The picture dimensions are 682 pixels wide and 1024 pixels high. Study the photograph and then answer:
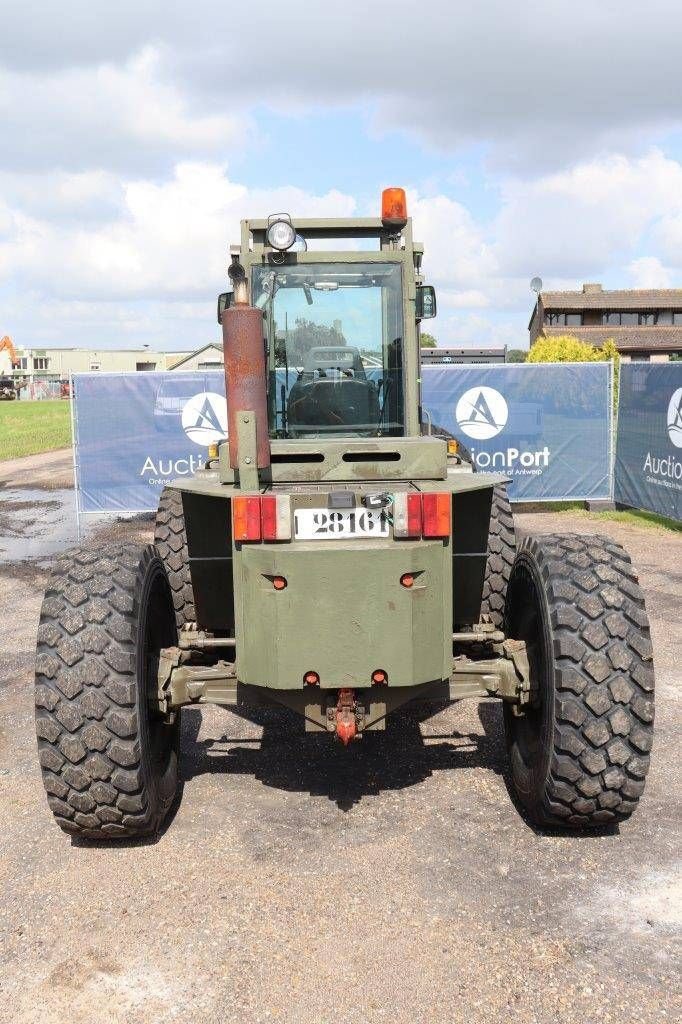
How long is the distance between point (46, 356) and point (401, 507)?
120067mm

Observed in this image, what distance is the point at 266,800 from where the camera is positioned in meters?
4.55

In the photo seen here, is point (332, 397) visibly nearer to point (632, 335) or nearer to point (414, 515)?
point (414, 515)

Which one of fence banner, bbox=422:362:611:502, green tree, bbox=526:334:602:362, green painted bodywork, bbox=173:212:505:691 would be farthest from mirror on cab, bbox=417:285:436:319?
green tree, bbox=526:334:602:362

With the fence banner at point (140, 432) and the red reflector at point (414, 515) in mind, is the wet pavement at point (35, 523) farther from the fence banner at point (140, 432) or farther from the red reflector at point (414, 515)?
the red reflector at point (414, 515)

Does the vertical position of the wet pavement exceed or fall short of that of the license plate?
it falls short

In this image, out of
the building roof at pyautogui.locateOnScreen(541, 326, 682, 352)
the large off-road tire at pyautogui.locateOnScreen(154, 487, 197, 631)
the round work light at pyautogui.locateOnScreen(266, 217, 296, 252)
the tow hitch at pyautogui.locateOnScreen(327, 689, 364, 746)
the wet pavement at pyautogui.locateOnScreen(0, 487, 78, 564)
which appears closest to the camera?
the tow hitch at pyautogui.locateOnScreen(327, 689, 364, 746)

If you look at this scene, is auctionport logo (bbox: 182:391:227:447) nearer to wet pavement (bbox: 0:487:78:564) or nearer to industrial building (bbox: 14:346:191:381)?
wet pavement (bbox: 0:487:78:564)

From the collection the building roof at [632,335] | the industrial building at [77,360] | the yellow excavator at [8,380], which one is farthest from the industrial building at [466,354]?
the industrial building at [77,360]

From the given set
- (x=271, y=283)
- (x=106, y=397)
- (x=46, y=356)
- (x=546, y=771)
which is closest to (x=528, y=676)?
(x=546, y=771)

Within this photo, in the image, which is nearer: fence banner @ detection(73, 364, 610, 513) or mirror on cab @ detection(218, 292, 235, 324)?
mirror on cab @ detection(218, 292, 235, 324)

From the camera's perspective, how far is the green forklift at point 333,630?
144 inches


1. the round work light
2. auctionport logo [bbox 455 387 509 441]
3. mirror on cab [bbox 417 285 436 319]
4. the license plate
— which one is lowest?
the license plate

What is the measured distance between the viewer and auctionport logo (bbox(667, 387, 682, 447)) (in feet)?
37.8

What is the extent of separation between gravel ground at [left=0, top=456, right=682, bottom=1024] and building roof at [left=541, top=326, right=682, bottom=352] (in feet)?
183
